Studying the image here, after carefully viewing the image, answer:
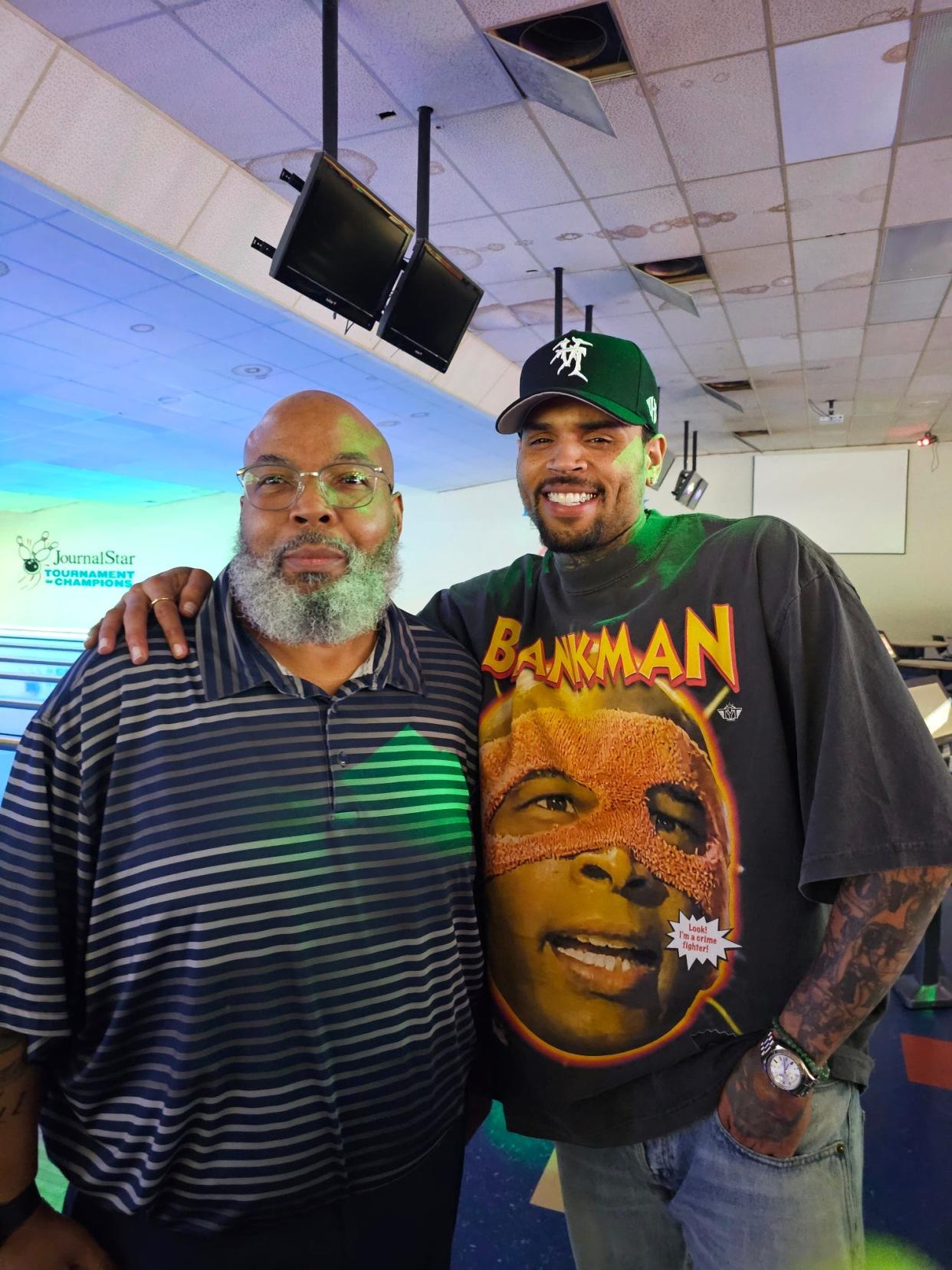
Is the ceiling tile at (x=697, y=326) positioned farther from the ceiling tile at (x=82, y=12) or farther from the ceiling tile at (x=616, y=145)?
the ceiling tile at (x=82, y=12)

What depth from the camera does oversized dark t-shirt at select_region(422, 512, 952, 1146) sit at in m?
1.12

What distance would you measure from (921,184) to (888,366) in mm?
3341

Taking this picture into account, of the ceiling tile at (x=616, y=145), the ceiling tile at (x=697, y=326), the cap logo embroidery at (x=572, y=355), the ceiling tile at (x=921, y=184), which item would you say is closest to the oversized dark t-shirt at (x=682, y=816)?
the cap logo embroidery at (x=572, y=355)

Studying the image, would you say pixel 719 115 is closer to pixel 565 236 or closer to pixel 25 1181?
pixel 565 236

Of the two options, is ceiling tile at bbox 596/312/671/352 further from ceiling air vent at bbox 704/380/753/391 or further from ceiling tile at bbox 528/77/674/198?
ceiling tile at bbox 528/77/674/198

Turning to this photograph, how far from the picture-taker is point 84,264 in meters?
4.21

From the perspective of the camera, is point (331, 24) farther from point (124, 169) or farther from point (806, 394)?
point (806, 394)

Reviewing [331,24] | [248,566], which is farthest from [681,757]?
[331,24]

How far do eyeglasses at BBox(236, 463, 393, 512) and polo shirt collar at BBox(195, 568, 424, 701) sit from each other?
0.48 feet

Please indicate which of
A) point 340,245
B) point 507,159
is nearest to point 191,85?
point 340,245

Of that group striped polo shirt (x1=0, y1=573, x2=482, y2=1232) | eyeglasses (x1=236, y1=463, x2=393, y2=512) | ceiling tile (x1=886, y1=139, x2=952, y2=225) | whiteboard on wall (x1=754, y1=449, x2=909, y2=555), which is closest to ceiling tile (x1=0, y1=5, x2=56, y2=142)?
eyeglasses (x1=236, y1=463, x2=393, y2=512)

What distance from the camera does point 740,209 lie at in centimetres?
418

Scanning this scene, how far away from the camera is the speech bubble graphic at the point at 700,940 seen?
1.21m

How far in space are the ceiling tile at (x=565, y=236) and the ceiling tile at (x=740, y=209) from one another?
54 cm
